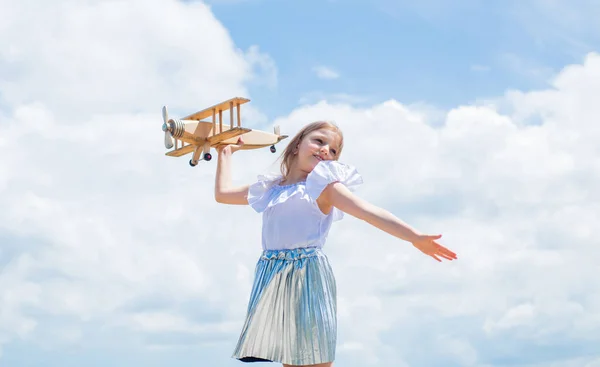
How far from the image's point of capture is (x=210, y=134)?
532 centimetres

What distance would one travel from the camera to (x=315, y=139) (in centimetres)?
414

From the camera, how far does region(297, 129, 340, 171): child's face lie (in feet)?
13.5

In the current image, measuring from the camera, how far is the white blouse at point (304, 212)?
3906 millimetres

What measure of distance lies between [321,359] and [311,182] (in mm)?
884

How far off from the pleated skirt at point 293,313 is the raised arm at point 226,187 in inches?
23.1

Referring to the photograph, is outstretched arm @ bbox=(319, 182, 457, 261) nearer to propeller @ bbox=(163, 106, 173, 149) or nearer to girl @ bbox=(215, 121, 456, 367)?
girl @ bbox=(215, 121, 456, 367)

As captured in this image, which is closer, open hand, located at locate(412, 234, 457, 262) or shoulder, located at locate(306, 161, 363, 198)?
open hand, located at locate(412, 234, 457, 262)

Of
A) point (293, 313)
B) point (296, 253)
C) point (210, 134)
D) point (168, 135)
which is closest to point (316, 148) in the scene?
point (296, 253)

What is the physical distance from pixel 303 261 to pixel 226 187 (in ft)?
2.94

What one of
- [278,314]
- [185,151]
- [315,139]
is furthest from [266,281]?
[185,151]

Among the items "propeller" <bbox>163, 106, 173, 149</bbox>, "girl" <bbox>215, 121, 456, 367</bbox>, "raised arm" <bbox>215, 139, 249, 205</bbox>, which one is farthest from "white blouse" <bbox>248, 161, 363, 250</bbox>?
"propeller" <bbox>163, 106, 173, 149</bbox>

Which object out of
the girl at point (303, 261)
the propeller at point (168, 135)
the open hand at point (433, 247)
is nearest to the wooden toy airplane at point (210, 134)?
the propeller at point (168, 135)

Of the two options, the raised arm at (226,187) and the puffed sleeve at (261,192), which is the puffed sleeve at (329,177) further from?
the raised arm at (226,187)

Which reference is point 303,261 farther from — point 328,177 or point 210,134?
point 210,134
